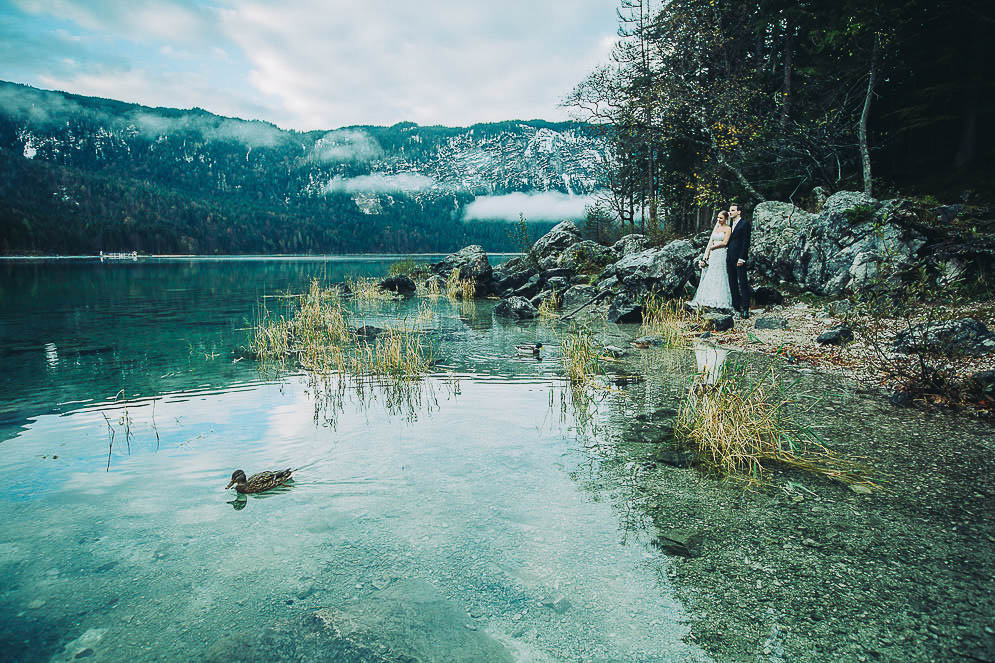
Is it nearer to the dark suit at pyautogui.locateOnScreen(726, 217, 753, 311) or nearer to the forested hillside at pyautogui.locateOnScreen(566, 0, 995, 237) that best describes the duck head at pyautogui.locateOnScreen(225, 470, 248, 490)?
the dark suit at pyautogui.locateOnScreen(726, 217, 753, 311)

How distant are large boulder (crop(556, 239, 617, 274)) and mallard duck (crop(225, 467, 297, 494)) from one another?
2097cm

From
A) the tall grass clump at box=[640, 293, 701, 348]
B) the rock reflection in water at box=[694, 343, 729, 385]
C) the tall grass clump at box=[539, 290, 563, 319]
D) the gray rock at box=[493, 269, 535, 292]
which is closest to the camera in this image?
the rock reflection in water at box=[694, 343, 729, 385]

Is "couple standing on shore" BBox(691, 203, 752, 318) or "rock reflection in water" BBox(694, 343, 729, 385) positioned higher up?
"couple standing on shore" BBox(691, 203, 752, 318)

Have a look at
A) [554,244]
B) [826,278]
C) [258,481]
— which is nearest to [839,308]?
[826,278]

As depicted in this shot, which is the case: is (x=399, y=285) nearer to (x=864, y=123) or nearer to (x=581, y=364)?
(x=581, y=364)

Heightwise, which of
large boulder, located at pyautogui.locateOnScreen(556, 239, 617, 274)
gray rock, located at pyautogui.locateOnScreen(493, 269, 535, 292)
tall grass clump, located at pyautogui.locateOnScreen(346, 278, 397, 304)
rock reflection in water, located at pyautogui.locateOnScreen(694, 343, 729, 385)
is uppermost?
large boulder, located at pyautogui.locateOnScreen(556, 239, 617, 274)

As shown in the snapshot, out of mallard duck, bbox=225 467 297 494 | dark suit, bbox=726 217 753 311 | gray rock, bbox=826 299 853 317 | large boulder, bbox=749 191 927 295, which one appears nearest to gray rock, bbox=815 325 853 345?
gray rock, bbox=826 299 853 317

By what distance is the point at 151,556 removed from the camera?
410cm

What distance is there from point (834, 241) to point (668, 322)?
631cm

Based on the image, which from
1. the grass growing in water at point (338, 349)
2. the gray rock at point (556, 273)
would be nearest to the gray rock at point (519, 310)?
the grass growing in water at point (338, 349)

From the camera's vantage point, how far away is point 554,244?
28.0 metres

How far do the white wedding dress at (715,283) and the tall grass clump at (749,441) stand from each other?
27.9ft

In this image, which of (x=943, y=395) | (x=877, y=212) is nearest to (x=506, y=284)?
(x=877, y=212)

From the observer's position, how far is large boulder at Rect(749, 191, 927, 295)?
44.2 ft
